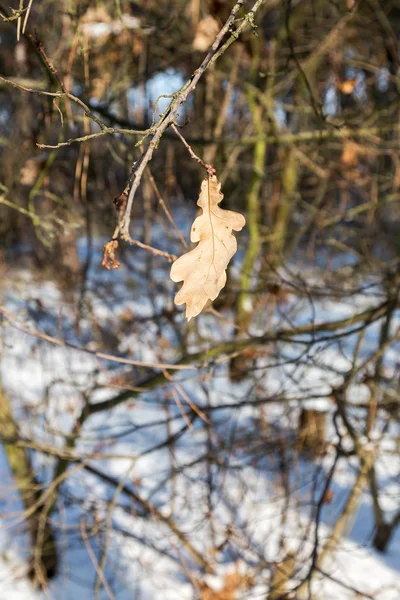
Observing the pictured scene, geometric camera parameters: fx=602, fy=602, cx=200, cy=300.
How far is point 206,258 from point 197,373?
3126mm

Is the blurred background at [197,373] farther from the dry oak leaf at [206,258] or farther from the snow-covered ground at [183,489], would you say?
the dry oak leaf at [206,258]

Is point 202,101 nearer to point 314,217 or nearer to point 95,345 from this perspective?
point 314,217

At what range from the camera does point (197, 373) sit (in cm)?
400

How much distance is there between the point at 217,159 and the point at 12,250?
4962 millimetres

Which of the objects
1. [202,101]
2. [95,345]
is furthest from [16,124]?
[95,345]

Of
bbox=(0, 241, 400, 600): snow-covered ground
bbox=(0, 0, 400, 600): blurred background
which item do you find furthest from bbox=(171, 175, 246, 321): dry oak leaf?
bbox=(0, 241, 400, 600): snow-covered ground

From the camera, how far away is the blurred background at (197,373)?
106 inches

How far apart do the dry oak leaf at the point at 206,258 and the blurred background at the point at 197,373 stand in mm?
1257

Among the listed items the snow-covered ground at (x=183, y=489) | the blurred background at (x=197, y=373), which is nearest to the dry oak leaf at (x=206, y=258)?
the blurred background at (x=197, y=373)

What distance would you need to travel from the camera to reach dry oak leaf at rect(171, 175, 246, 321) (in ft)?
3.02

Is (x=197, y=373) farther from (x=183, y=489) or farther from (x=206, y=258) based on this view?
(x=206, y=258)

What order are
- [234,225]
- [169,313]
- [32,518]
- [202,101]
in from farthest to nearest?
[202,101] → [32,518] → [169,313] → [234,225]

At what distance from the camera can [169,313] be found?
10.5ft

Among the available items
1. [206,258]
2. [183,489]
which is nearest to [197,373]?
[183,489]
